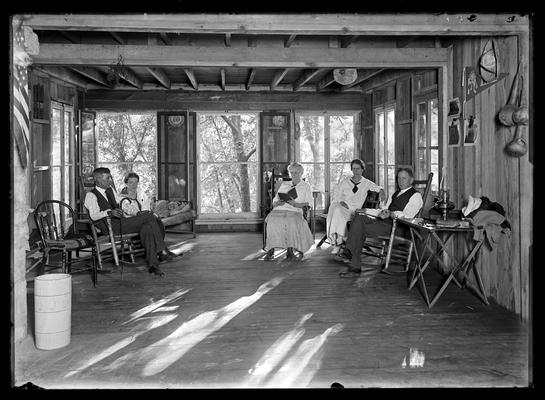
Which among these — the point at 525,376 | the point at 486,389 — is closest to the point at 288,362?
the point at 486,389

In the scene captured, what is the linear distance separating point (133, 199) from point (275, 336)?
11.6 ft

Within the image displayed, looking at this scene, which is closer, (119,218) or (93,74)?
(119,218)

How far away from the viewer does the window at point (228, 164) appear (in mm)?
11352

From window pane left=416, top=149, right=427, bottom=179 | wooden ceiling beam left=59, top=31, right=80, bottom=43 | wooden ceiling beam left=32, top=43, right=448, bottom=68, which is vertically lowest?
window pane left=416, top=149, right=427, bottom=179

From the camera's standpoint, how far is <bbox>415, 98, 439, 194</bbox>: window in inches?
292

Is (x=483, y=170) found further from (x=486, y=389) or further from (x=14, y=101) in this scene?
(x=14, y=101)

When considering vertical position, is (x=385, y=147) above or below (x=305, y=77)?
below

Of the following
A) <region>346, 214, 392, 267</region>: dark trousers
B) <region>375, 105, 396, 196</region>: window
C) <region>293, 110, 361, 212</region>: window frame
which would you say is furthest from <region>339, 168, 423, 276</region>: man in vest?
<region>293, 110, 361, 212</region>: window frame

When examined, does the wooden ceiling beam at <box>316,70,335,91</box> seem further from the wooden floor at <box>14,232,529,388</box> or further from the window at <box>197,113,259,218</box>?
the wooden floor at <box>14,232,529,388</box>

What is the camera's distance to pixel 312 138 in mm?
11438

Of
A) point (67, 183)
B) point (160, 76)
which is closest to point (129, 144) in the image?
point (67, 183)

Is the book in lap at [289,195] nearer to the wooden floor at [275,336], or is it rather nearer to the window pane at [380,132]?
the wooden floor at [275,336]

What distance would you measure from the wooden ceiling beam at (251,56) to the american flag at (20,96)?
7.78 feet

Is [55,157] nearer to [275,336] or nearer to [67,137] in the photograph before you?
[67,137]
